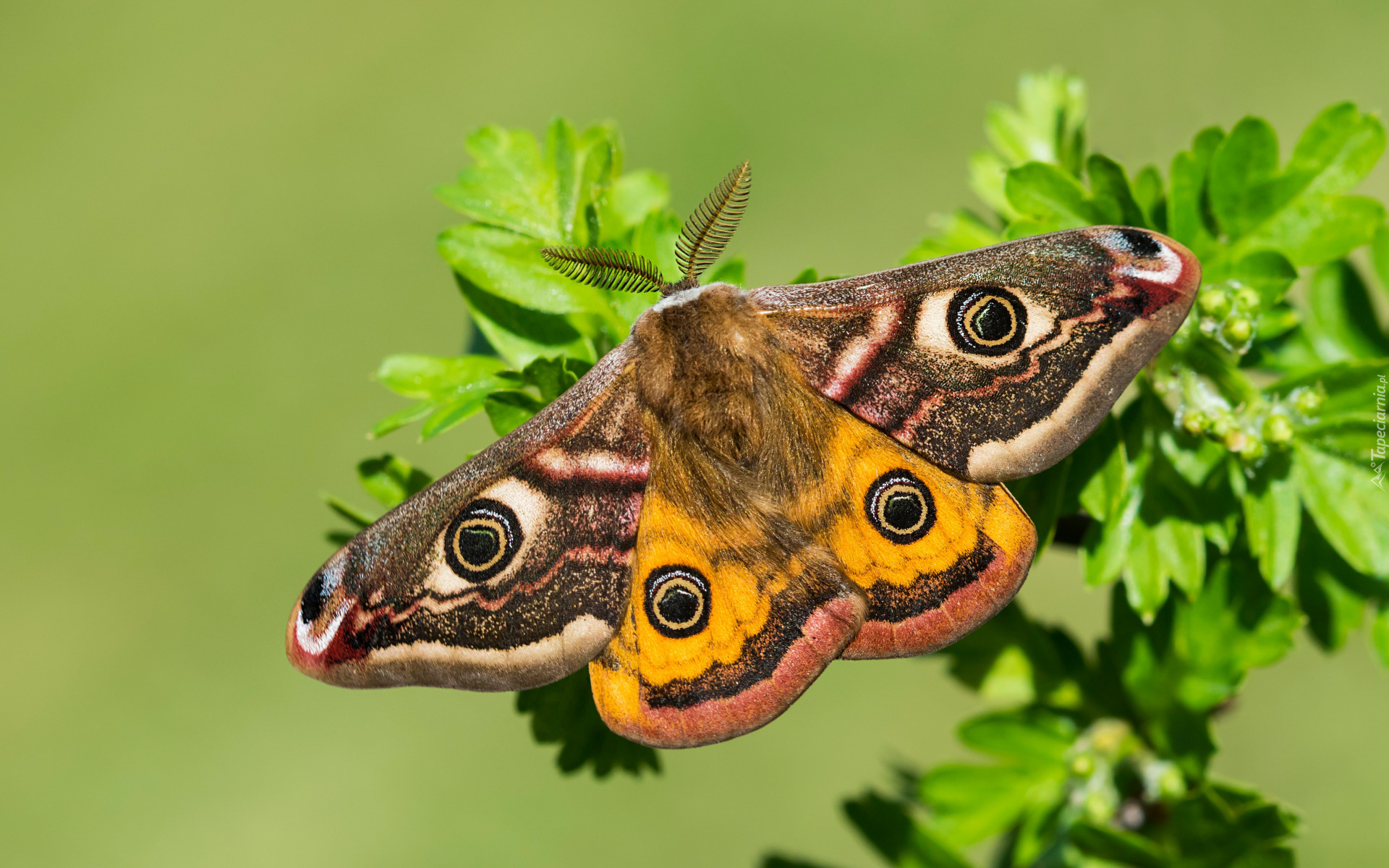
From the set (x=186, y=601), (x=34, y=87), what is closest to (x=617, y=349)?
(x=186, y=601)

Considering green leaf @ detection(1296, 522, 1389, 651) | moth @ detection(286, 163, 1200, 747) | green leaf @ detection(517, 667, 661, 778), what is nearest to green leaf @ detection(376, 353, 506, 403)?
moth @ detection(286, 163, 1200, 747)

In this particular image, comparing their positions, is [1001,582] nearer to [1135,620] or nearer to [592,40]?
[1135,620]

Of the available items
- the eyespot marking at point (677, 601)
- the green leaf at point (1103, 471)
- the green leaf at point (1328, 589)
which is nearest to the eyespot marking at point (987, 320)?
the green leaf at point (1103, 471)

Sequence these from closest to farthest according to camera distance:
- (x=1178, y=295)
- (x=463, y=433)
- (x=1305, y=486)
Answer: (x=1178, y=295) → (x=1305, y=486) → (x=463, y=433)

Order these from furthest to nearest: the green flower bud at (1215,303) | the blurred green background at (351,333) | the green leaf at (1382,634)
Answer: the blurred green background at (351,333) → the green leaf at (1382,634) → the green flower bud at (1215,303)

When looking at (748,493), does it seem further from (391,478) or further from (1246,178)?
(1246,178)

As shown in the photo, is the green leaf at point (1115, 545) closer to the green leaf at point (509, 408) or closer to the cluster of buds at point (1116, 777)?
the cluster of buds at point (1116, 777)
